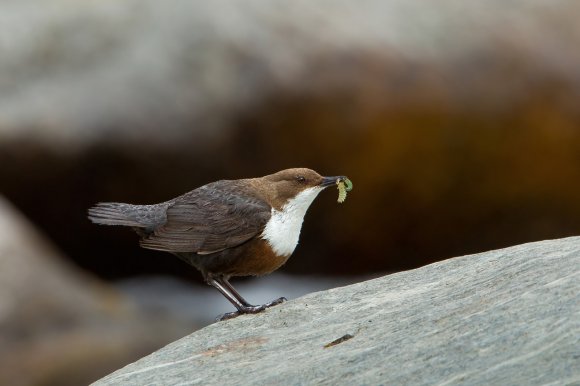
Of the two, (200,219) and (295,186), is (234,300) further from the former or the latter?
(295,186)

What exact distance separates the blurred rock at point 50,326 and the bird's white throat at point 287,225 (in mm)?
2415

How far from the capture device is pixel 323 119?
8.11 m

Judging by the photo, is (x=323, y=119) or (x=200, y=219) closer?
(x=200, y=219)

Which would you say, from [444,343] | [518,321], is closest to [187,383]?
[444,343]

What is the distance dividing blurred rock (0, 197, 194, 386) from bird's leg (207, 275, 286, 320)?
213 centimetres

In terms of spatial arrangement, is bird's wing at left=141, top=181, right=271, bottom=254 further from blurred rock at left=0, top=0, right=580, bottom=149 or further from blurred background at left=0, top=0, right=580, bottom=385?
blurred rock at left=0, top=0, right=580, bottom=149

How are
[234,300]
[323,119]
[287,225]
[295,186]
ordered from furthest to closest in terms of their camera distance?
1. [323,119]
2. [295,186]
3. [287,225]
4. [234,300]

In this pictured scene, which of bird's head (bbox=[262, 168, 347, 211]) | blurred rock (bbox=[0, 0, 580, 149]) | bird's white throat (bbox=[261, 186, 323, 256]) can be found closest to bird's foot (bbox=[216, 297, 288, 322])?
bird's white throat (bbox=[261, 186, 323, 256])

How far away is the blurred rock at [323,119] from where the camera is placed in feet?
26.6

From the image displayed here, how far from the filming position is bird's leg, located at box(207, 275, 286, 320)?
4.36 meters

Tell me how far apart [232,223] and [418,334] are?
1.72 m

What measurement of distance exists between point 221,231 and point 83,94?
156 inches

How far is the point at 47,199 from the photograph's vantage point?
8391mm

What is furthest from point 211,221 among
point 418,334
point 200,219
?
point 418,334
